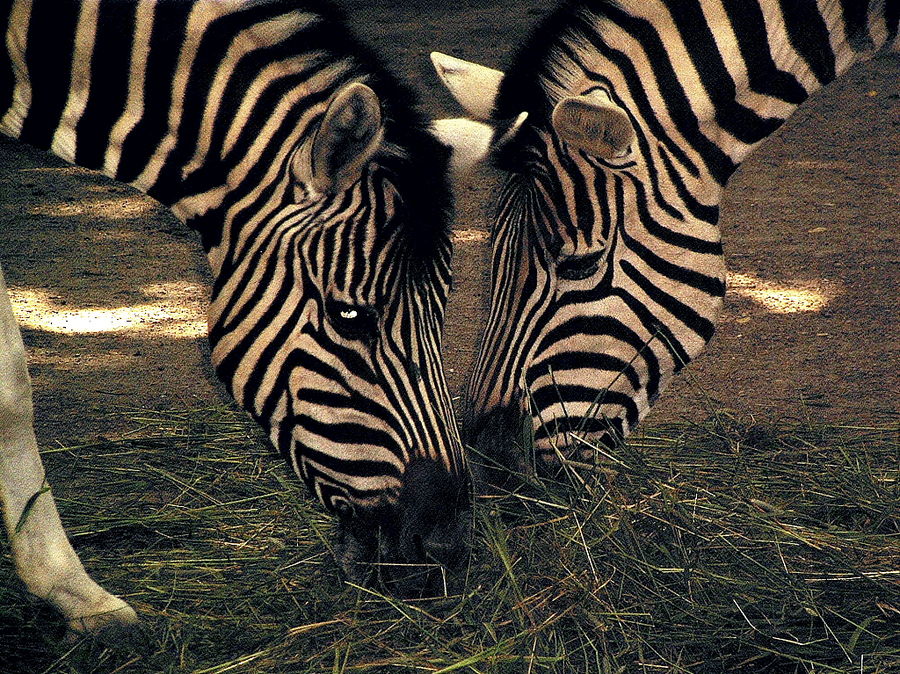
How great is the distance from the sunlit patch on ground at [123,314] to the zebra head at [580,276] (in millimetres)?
2556

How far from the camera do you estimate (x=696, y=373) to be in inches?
193

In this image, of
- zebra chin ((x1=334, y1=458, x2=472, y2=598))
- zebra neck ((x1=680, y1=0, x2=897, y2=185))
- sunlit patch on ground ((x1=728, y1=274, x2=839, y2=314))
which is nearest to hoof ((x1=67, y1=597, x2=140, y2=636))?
zebra chin ((x1=334, y1=458, x2=472, y2=598))

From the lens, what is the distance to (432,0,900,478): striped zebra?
3158 millimetres

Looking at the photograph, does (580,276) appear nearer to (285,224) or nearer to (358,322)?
(358,322)

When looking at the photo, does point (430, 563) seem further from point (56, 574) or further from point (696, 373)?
point (696, 373)

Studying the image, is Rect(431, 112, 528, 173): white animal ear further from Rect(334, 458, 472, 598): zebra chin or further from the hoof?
the hoof

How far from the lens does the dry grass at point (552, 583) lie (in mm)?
2973

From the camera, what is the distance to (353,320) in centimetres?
275

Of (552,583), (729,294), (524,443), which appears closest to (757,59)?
(524,443)

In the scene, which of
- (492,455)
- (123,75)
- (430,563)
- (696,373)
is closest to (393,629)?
(430,563)

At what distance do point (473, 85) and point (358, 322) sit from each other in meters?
1.14

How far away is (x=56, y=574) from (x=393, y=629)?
98cm

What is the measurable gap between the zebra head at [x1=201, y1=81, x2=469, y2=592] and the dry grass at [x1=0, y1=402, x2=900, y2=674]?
303mm

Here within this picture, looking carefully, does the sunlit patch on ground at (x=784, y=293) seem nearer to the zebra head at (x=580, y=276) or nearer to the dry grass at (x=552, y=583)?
the dry grass at (x=552, y=583)
